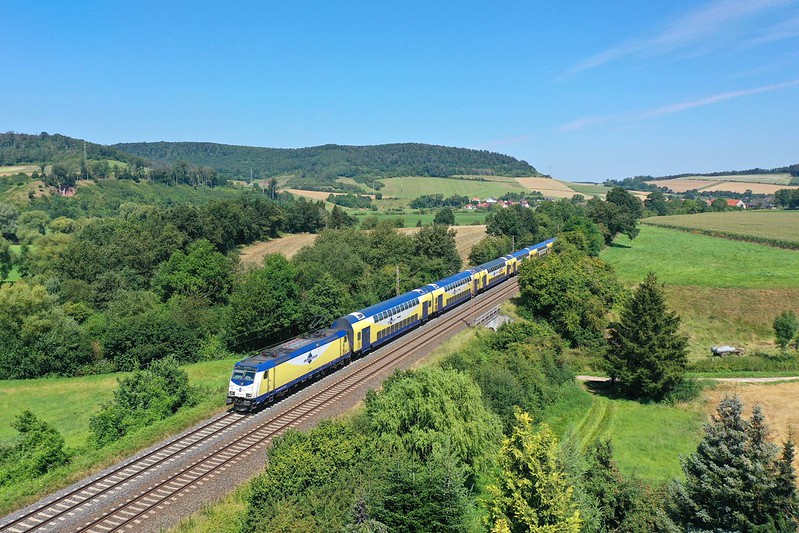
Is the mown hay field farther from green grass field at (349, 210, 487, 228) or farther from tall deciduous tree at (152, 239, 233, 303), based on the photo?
green grass field at (349, 210, 487, 228)

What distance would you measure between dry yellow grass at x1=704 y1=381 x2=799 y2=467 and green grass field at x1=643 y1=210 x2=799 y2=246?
252 ft

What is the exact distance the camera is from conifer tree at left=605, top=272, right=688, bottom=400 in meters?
41.3

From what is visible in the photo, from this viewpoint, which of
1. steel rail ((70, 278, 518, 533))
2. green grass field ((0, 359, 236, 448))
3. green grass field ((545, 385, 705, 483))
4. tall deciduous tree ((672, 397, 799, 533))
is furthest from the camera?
green grass field ((0, 359, 236, 448))

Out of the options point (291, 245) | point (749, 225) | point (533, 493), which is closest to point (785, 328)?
point (533, 493)

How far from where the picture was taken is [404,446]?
23.3 metres

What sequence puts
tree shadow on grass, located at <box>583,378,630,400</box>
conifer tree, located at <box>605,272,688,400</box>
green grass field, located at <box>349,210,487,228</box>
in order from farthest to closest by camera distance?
green grass field, located at <box>349,210,487,228</box> → tree shadow on grass, located at <box>583,378,630,400</box> → conifer tree, located at <box>605,272,688,400</box>

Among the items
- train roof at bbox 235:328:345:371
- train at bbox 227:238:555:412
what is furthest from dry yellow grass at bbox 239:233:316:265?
train roof at bbox 235:328:345:371

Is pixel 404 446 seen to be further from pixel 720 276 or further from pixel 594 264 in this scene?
pixel 720 276

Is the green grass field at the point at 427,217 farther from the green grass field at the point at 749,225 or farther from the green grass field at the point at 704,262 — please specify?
the green grass field at the point at 749,225

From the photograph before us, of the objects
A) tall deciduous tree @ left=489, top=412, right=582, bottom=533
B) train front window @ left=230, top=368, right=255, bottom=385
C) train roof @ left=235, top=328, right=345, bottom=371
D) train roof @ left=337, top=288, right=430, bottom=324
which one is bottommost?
train front window @ left=230, top=368, right=255, bottom=385

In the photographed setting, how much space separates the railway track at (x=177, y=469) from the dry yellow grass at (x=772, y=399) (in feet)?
89.7

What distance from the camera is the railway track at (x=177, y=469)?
20.6m

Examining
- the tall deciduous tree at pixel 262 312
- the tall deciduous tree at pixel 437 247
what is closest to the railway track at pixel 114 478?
the tall deciduous tree at pixel 262 312

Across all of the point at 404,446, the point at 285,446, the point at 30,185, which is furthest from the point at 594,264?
the point at 30,185
